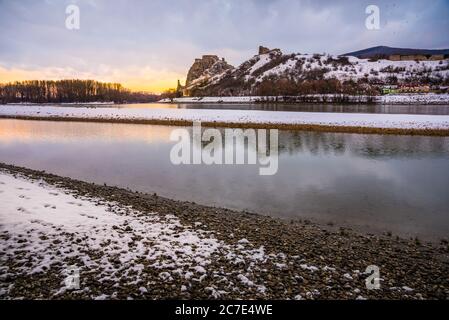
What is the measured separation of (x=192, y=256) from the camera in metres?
7.74

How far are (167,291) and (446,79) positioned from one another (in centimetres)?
23249

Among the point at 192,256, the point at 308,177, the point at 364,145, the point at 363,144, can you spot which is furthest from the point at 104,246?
the point at 363,144

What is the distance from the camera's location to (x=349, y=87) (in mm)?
179250

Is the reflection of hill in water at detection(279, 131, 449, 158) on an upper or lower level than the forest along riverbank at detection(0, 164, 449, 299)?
upper

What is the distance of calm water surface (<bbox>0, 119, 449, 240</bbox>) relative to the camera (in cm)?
1197

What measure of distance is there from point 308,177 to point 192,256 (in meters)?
11.0

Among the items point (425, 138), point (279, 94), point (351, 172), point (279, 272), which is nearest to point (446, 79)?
point (279, 94)

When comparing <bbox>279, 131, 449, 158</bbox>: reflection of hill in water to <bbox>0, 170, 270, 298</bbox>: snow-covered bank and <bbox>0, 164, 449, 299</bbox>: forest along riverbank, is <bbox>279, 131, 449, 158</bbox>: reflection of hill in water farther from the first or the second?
<bbox>0, 170, 270, 298</bbox>: snow-covered bank

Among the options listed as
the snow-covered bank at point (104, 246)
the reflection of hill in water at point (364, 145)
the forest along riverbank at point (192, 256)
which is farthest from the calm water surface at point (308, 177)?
the snow-covered bank at point (104, 246)

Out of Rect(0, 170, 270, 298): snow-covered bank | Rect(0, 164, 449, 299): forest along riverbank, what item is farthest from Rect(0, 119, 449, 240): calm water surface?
Rect(0, 170, 270, 298): snow-covered bank

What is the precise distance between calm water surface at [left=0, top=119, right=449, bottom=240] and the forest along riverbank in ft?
6.14

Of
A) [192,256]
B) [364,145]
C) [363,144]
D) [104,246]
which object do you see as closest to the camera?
[192,256]

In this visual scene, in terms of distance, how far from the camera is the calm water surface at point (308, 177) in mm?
11969

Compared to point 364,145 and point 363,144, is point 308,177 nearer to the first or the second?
point 364,145
